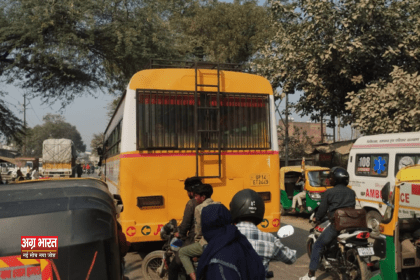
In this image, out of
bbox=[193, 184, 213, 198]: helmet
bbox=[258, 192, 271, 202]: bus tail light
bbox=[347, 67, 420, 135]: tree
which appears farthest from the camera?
bbox=[347, 67, 420, 135]: tree

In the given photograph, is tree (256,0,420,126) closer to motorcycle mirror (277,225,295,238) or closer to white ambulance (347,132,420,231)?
white ambulance (347,132,420,231)

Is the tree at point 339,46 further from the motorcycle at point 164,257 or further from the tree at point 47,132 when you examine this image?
the tree at point 47,132

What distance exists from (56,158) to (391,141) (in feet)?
102

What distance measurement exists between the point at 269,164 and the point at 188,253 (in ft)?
10.7

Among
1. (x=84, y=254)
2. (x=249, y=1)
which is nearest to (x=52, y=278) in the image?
(x=84, y=254)

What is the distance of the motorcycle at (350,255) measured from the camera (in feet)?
18.5

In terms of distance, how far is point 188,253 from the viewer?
4543mm

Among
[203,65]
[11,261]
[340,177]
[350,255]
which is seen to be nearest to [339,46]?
[203,65]

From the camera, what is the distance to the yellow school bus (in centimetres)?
676

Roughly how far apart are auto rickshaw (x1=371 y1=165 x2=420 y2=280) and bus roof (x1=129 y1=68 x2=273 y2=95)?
3.23 meters

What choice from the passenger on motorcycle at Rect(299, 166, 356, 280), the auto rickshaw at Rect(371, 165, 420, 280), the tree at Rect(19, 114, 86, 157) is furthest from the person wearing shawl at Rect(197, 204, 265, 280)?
the tree at Rect(19, 114, 86, 157)

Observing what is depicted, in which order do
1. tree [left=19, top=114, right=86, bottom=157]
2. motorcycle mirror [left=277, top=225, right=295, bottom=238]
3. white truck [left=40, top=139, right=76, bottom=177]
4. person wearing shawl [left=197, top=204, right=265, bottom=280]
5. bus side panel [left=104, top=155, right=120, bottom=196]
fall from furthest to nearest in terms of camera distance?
tree [left=19, top=114, right=86, bottom=157] < white truck [left=40, top=139, right=76, bottom=177] < bus side panel [left=104, top=155, right=120, bottom=196] < motorcycle mirror [left=277, top=225, right=295, bottom=238] < person wearing shawl [left=197, top=204, right=265, bottom=280]

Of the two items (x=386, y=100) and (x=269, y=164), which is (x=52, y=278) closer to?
(x=269, y=164)

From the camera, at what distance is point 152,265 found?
20.4 ft
